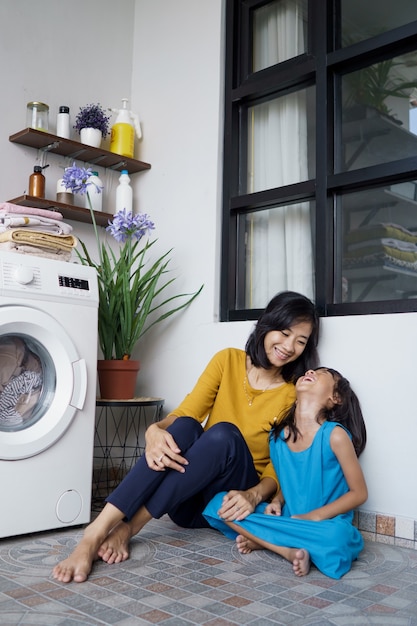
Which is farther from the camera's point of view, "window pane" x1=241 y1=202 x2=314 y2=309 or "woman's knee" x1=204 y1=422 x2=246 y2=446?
"window pane" x1=241 y1=202 x2=314 y2=309

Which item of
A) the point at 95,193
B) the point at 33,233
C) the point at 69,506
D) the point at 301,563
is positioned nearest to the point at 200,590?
the point at 301,563

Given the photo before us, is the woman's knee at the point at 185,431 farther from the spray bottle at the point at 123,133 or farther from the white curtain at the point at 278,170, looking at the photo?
the spray bottle at the point at 123,133

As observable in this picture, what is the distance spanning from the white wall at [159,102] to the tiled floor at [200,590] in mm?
966

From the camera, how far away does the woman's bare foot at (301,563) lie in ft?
5.11

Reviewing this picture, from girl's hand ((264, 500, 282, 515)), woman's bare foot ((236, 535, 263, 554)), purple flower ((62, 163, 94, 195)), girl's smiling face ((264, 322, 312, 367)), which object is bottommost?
woman's bare foot ((236, 535, 263, 554))

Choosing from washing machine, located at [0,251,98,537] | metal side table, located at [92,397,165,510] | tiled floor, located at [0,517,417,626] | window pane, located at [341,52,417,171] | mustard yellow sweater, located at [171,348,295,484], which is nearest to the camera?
tiled floor, located at [0,517,417,626]

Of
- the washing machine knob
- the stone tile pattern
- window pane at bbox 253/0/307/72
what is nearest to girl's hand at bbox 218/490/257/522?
the stone tile pattern

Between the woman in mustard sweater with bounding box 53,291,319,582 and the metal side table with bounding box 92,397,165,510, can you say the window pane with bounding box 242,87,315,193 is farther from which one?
the metal side table with bounding box 92,397,165,510

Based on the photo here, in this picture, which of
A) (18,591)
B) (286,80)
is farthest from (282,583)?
(286,80)

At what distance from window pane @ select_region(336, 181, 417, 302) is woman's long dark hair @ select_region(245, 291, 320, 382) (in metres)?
0.23

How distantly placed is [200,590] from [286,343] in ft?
2.68

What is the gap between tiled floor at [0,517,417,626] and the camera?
1287 mm

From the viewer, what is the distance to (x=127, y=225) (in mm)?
2441

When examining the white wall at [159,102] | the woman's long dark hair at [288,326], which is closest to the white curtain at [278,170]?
the white wall at [159,102]
